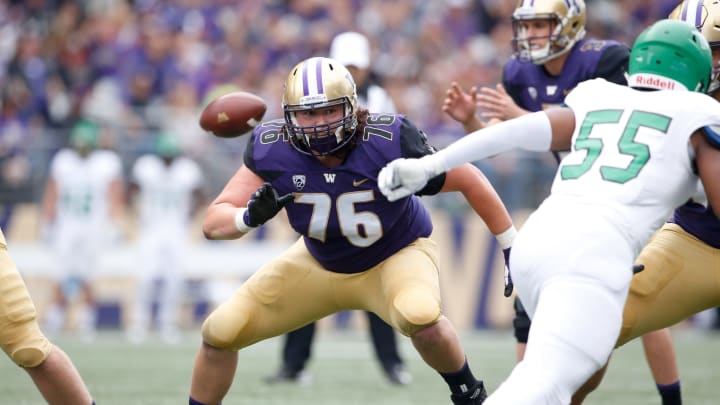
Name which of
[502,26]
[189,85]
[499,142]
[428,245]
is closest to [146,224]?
[189,85]

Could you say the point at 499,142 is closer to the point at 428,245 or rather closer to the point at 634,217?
the point at 634,217

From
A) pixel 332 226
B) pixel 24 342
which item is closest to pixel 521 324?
pixel 332 226

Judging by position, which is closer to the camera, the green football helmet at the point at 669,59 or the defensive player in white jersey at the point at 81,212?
the green football helmet at the point at 669,59

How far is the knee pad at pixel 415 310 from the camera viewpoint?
12.7 feet

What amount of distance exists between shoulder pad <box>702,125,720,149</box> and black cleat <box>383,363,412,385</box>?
11.7ft

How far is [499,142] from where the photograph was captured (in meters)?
3.29

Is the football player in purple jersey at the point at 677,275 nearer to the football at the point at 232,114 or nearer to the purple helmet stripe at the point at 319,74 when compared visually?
the purple helmet stripe at the point at 319,74

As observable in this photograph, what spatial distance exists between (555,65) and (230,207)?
1929mm

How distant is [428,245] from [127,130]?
6887 millimetres

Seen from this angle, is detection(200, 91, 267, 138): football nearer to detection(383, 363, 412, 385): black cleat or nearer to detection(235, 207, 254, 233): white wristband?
detection(235, 207, 254, 233): white wristband

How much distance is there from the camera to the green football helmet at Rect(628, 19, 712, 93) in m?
3.36

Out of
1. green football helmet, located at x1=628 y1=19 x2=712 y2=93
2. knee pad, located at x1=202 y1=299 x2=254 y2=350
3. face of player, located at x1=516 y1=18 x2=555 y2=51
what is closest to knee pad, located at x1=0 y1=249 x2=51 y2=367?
knee pad, located at x1=202 y1=299 x2=254 y2=350

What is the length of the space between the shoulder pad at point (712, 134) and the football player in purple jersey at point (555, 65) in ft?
4.68

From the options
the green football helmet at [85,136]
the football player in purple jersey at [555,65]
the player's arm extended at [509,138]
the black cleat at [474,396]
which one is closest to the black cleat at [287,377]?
the football player in purple jersey at [555,65]
